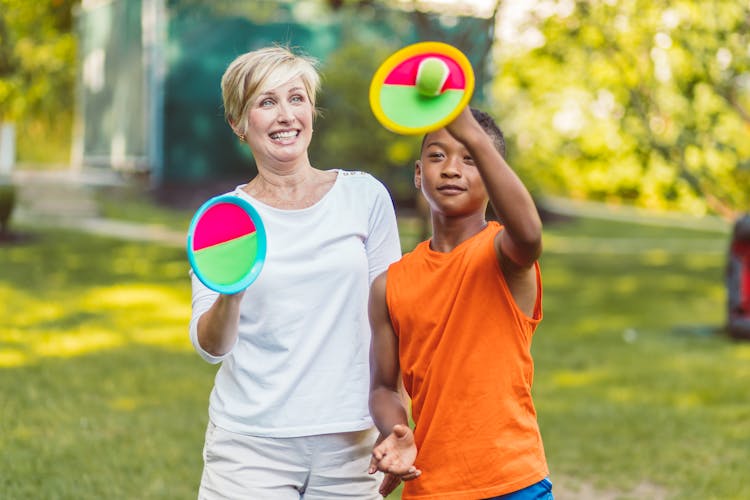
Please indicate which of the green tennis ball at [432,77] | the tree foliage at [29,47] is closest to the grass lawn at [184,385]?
the tree foliage at [29,47]

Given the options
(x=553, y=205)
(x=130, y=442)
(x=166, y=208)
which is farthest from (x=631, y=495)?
(x=553, y=205)

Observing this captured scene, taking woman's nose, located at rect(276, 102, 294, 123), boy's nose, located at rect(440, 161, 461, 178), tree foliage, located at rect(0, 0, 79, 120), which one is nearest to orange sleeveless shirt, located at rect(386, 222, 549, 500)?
boy's nose, located at rect(440, 161, 461, 178)

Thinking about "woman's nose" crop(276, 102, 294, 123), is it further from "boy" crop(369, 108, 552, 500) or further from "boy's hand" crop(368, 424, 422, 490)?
"boy's hand" crop(368, 424, 422, 490)

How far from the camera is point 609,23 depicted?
39.7 ft

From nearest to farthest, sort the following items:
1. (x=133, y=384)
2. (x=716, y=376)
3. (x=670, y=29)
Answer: (x=133, y=384) < (x=716, y=376) < (x=670, y=29)

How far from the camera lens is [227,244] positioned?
2.24 m

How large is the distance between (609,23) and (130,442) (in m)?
8.25

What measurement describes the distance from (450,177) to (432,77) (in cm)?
35

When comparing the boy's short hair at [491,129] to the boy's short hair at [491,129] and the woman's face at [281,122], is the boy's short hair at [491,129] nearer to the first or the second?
the boy's short hair at [491,129]

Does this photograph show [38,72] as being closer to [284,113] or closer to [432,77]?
[284,113]

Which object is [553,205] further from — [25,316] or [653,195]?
[25,316]

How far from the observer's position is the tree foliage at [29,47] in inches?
496

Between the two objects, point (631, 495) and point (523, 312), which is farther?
point (631, 495)

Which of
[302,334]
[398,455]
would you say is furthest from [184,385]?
[398,455]
